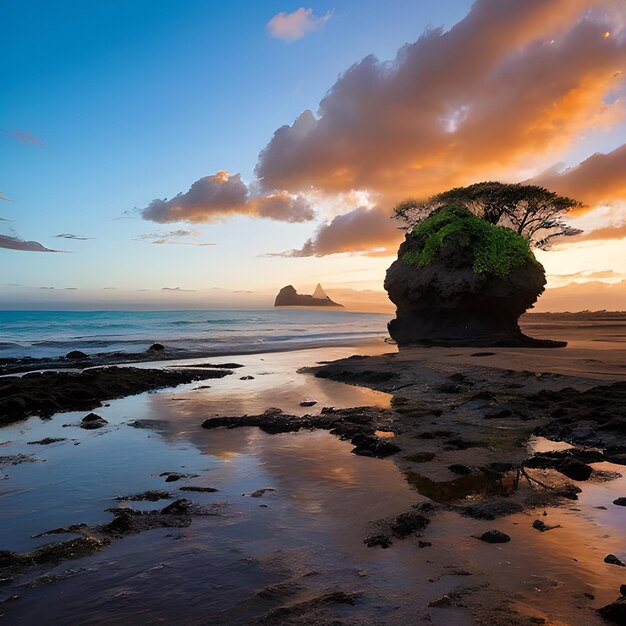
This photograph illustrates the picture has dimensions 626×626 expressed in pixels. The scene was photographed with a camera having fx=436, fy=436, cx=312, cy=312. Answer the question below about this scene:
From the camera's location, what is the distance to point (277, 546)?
4.54 meters

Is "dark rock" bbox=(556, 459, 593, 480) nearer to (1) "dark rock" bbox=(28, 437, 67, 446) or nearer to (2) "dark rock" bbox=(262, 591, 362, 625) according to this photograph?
(2) "dark rock" bbox=(262, 591, 362, 625)

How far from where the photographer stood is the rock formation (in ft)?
86.5

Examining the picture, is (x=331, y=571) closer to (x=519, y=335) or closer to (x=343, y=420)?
(x=343, y=420)

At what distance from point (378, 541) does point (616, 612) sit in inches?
81.4

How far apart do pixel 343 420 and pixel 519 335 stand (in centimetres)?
2077

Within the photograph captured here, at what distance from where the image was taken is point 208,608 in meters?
3.54

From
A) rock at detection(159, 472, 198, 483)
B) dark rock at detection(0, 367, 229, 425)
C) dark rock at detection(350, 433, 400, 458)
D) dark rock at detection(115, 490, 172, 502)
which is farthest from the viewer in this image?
dark rock at detection(0, 367, 229, 425)

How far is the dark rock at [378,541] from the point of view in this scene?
14.8ft

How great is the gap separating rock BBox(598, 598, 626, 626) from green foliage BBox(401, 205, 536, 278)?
967 inches

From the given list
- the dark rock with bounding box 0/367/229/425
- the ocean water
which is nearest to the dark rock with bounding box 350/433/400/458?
the dark rock with bounding box 0/367/229/425

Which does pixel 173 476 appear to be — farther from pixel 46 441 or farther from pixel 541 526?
pixel 541 526

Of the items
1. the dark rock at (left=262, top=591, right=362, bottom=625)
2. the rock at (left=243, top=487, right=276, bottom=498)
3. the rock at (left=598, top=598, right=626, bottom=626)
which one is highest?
the rock at (left=598, top=598, right=626, bottom=626)

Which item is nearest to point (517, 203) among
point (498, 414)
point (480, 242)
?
point (480, 242)

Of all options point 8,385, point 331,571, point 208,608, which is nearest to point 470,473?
point 331,571
